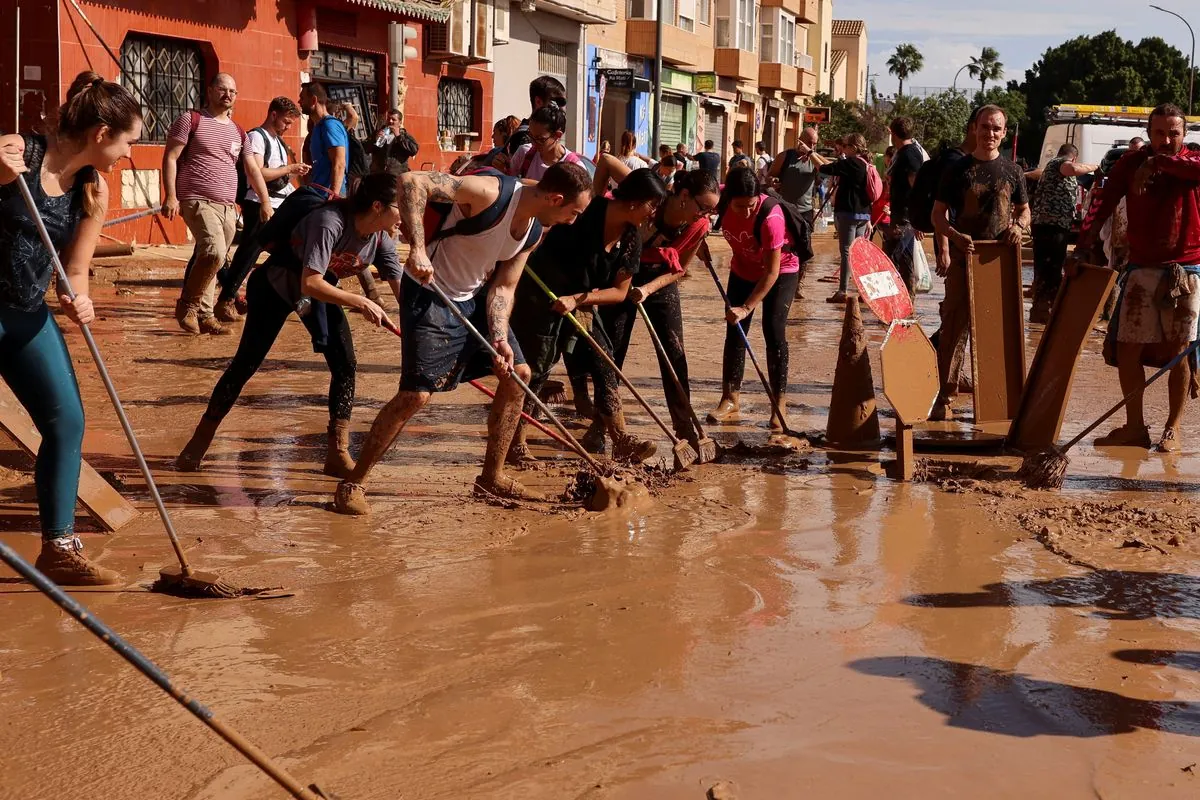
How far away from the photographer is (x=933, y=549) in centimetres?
562

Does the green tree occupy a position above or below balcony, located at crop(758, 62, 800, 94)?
above

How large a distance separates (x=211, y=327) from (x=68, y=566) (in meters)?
5.89

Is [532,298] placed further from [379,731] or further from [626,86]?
[626,86]

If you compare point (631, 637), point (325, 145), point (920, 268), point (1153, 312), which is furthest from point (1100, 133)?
point (631, 637)

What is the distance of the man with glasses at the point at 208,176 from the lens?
9883 millimetres

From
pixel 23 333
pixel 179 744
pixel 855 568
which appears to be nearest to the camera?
pixel 179 744

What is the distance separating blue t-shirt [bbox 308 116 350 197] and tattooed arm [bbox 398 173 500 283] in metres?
5.61

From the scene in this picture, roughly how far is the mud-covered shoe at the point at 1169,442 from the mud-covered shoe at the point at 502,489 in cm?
363

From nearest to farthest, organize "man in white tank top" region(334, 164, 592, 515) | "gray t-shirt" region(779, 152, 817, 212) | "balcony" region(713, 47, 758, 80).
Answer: "man in white tank top" region(334, 164, 592, 515)
"gray t-shirt" region(779, 152, 817, 212)
"balcony" region(713, 47, 758, 80)

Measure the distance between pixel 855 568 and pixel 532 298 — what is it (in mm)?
2251

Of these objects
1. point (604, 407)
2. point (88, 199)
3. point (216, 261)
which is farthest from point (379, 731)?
point (216, 261)

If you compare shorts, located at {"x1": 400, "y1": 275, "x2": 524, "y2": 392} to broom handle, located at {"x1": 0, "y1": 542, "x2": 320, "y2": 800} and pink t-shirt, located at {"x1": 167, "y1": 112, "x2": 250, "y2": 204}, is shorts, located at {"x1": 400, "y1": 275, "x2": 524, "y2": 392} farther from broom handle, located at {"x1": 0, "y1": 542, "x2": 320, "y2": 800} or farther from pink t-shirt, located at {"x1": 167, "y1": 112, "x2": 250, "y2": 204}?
pink t-shirt, located at {"x1": 167, "y1": 112, "x2": 250, "y2": 204}

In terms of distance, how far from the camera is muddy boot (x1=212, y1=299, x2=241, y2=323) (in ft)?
35.9

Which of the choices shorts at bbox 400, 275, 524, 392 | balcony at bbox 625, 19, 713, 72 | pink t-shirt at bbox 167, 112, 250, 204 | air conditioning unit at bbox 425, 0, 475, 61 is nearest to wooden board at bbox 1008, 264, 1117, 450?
shorts at bbox 400, 275, 524, 392
